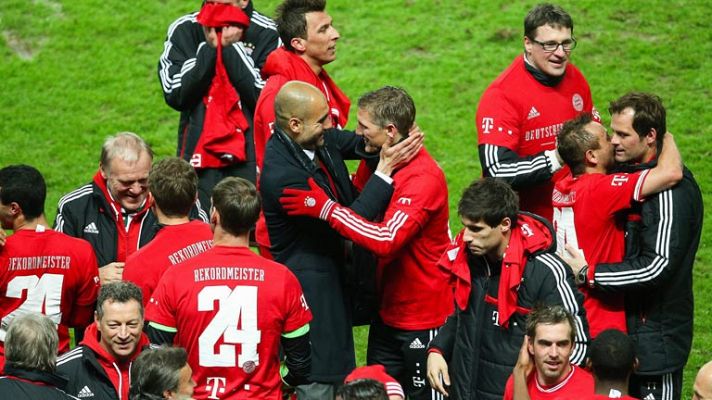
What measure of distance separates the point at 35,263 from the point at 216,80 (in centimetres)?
243

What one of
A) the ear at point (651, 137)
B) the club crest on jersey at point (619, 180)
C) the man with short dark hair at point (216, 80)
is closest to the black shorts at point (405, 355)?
the club crest on jersey at point (619, 180)

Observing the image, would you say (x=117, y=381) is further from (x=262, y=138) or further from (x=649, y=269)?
(x=649, y=269)

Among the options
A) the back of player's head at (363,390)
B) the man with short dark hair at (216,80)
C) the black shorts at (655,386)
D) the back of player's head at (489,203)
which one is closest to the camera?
the back of player's head at (363,390)

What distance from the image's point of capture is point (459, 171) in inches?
508

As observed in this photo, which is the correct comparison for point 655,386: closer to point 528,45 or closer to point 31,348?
point 528,45

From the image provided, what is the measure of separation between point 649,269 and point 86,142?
757 cm

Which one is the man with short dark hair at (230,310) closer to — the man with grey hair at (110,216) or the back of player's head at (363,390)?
the back of player's head at (363,390)

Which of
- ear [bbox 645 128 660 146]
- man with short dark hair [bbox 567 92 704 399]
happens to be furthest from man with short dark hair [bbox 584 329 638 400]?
ear [bbox 645 128 660 146]

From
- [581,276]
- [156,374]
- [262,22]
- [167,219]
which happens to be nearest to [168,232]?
[167,219]

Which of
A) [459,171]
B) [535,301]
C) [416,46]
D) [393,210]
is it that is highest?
[416,46]

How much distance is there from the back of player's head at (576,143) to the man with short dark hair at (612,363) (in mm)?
1261

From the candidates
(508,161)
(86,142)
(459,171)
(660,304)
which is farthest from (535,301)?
(86,142)

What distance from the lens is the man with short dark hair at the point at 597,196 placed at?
7434 millimetres

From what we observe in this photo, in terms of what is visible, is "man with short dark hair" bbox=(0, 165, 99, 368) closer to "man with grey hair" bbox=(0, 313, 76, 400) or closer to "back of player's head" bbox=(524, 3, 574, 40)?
"man with grey hair" bbox=(0, 313, 76, 400)
